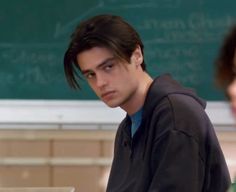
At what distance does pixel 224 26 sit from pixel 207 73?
0.23 metres

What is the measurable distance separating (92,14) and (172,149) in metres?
1.12

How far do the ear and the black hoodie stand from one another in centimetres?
10

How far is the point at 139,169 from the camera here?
159 centimetres

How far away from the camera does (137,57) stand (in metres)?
1.70

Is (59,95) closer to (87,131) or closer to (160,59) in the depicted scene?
(87,131)

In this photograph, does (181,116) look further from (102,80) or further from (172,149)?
(102,80)

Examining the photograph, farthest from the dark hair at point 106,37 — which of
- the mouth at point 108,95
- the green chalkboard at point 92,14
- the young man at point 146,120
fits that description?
the green chalkboard at point 92,14

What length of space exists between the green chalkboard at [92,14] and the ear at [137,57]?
0.70m

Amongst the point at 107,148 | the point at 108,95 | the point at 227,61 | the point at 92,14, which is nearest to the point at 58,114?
the point at 107,148

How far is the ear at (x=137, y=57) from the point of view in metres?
1.67

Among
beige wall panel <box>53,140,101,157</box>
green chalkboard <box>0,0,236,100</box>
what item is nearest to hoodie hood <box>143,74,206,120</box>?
green chalkboard <box>0,0,236,100</box>

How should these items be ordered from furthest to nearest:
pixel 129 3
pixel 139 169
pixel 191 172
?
pixel 129 3
pixel 139 169
pixel 191 172

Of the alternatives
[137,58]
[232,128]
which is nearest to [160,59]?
[232,128]

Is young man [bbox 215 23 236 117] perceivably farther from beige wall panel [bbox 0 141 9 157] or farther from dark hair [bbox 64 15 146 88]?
beige wall panel [bbox 0 141 9 157]
